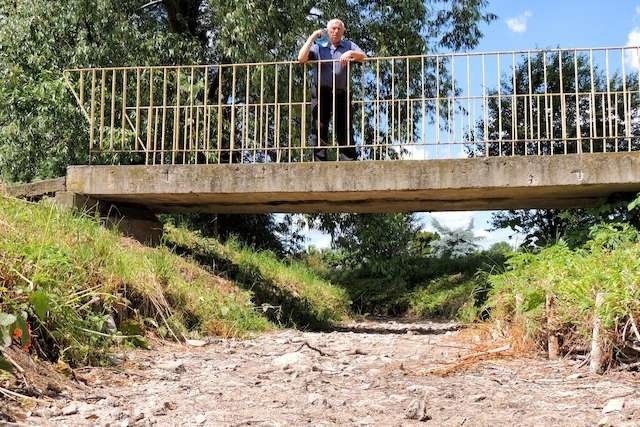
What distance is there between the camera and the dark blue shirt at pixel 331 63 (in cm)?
768

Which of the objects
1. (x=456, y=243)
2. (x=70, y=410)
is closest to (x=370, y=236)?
(x=456, y=243)

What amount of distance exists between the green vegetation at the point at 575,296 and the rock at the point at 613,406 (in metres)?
0.76

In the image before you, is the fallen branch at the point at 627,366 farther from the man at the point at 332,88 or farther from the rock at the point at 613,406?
the man at the point at 332,88

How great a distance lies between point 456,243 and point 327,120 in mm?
9114

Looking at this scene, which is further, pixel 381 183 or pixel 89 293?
pixel 381 183

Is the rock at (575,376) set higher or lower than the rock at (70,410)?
lower

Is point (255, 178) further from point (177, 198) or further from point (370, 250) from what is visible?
point (370, 250)

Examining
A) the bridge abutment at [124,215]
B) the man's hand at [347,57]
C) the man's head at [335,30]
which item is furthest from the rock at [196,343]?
the man's head at [335,30]

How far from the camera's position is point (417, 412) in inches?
126

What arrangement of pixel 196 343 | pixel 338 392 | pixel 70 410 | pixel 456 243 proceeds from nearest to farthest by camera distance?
pixel 70 410
pixel 338 392
pixel 196 343
pixel 456 243

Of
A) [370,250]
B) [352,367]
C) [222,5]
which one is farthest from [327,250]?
[352,367]

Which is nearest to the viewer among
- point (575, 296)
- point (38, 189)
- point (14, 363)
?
point (14, 363)

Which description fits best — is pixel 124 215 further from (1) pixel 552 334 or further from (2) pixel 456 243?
(2) pixel 456 243

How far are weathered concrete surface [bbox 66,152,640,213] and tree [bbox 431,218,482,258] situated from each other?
7.47 m
